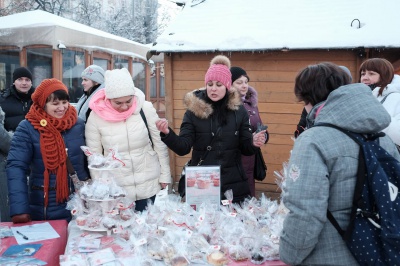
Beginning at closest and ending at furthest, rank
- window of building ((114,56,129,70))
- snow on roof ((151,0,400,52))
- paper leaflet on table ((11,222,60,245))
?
paper leaflet on table ((11,222,60,245)) < snow on roof ((151,0,400,52)) < window of building ((114,56,129,70))

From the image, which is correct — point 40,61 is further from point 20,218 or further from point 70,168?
point 20,218

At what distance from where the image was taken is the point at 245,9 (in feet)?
22.9

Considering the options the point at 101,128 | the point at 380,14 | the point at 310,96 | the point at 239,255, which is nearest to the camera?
the point at 310,96

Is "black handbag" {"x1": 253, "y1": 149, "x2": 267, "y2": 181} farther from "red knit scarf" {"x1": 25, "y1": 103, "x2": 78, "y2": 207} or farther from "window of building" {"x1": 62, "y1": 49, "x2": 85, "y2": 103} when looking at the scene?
"window of building" {"x1": 62, "y1": 49, "x2": 85, "y2": 103}

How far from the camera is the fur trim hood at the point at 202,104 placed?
334cm

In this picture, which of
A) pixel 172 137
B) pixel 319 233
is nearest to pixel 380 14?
pixel 172 137

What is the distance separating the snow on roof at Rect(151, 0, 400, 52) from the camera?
5.84m

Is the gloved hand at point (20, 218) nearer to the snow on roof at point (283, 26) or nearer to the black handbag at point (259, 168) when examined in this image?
the black handbag at point (259, 168)

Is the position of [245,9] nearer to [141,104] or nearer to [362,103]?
[141,104]

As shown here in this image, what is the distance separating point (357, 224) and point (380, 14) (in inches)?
211

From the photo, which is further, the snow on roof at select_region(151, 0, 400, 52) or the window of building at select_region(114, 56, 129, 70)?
the window of building at select_region(114, 56, 129, 70)

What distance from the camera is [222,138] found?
3.34 metres

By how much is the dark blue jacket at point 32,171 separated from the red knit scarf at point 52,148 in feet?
0.11

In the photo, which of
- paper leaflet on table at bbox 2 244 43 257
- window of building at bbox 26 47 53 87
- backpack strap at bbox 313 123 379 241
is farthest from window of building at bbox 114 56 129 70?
backpack strap at bbox 313 123 379 241
